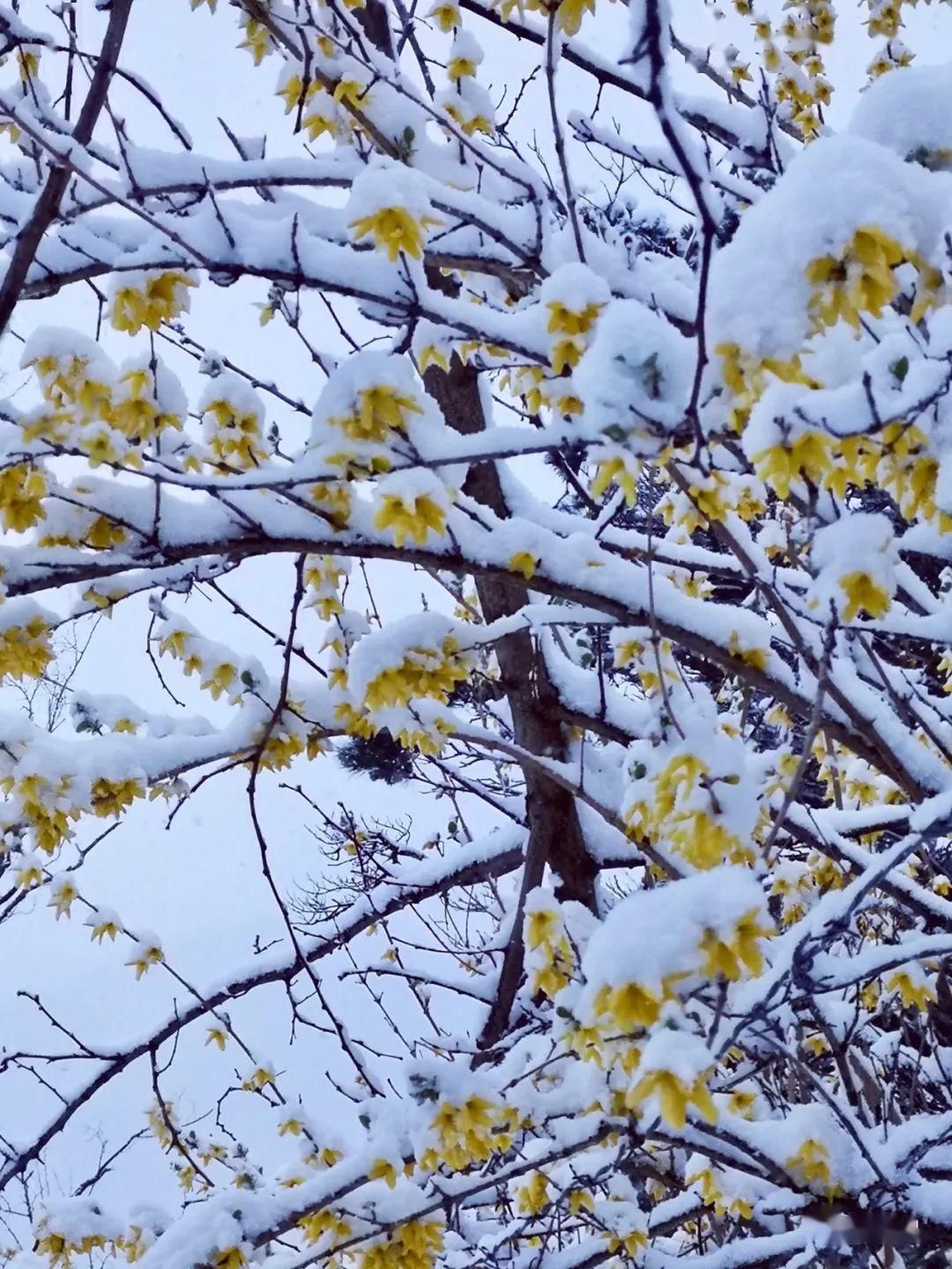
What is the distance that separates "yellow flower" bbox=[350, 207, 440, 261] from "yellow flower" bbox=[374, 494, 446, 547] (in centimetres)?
A: 37

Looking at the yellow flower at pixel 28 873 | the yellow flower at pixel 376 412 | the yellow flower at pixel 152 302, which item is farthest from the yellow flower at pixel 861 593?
the yellow flower at pixel 28 873

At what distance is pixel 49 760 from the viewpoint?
2.37 meters

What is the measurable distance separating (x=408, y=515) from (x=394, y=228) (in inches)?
17.4

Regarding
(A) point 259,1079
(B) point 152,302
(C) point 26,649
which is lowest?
(A) point 259,1079

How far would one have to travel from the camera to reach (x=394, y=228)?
5.01 feet

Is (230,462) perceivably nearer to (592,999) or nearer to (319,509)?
(319,509)

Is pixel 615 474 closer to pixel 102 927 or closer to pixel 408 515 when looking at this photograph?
pixel 408 515

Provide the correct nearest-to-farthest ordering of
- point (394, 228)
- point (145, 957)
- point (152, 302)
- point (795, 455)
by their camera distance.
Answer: point (795, 455), point (394, 228), point (152, 302), point (145, 957)

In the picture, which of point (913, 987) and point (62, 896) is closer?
point (913, 987)

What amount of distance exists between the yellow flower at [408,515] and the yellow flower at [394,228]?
0.37m

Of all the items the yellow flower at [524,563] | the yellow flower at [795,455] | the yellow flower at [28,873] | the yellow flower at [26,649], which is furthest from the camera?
the yellow flower at [28,873]

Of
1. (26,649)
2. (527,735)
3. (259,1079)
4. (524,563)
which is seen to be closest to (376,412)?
(524,563)

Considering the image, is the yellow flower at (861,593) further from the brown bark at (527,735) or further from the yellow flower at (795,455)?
the brown bark at (527,735)

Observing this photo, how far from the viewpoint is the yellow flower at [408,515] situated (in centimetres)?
165
